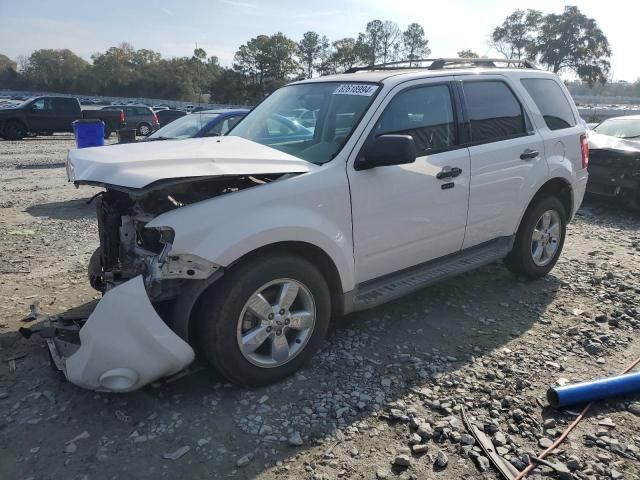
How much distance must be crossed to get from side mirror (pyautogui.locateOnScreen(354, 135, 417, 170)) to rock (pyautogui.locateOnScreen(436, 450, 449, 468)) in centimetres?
176

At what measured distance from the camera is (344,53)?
2965 inches

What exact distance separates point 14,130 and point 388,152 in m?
23.8

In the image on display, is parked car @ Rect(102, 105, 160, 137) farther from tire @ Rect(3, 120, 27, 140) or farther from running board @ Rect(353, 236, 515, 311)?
running board @ Rect(353, 236, 515, 311)

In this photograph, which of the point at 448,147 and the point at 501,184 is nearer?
the point at 448,147

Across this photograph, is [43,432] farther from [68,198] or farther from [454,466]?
[68,198]

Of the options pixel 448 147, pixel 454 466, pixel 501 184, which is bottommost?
pixel 454 466

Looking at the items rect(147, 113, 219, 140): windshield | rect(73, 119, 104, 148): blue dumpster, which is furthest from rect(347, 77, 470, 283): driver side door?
rect(73, 119, 104, 148): blue dumpster

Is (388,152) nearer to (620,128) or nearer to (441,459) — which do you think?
(441,459)

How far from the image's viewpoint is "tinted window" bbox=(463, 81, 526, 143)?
13.8 feet

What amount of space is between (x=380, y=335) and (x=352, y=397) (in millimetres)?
887

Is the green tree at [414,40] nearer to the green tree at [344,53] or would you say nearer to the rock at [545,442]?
the green tree at [344,53]

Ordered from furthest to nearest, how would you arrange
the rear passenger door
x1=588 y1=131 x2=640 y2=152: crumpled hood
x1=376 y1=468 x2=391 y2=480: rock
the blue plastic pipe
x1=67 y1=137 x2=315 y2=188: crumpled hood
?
x1=588 y1=131 x2=640 y2=152: crumpled hood, the rear passenger door, the blue plastic pipe, x1=67 y1=137 x2=315 y2=188: crumpled hood, x1=376 y1=468 x2=391 y2=480: rock

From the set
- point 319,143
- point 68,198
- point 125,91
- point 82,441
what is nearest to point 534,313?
point 319,143

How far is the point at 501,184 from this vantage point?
4375mm
